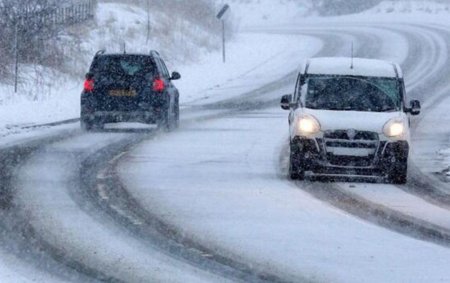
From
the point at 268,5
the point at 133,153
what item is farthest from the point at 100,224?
the point at 268,5

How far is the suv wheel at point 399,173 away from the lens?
1747 centimetres

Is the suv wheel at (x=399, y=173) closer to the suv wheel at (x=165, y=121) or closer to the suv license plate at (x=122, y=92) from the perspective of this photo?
the suv wheel at (x=165, y=121)

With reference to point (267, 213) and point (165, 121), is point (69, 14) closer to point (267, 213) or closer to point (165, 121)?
point (165, 121)

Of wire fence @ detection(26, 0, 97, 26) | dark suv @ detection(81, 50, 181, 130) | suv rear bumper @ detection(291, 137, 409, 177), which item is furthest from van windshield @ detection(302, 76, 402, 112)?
wire fence @ detection(26, 0, 97, 26)

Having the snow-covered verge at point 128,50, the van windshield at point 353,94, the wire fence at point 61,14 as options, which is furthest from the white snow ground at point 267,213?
the wire fence at point 61,14

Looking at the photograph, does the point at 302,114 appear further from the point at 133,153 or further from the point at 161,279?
the point at 161,279

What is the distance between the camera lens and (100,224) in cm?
1292

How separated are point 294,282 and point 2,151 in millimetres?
11819

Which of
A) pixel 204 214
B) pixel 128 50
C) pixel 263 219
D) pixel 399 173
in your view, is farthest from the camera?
pixel 128 50

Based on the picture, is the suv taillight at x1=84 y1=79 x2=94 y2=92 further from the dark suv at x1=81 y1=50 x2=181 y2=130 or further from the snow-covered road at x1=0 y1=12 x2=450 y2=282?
the snow-covered road at x1=0 y1=12 x2=450 y2=282

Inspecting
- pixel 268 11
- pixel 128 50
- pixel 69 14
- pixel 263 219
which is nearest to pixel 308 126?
pixel 263 219

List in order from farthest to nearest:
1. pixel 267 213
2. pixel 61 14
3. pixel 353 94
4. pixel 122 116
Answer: pixel 61 14 < pixel 122 116 < pixel 353 94 < pixel 267 213

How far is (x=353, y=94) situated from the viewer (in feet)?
60.3

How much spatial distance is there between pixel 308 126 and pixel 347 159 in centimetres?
67
